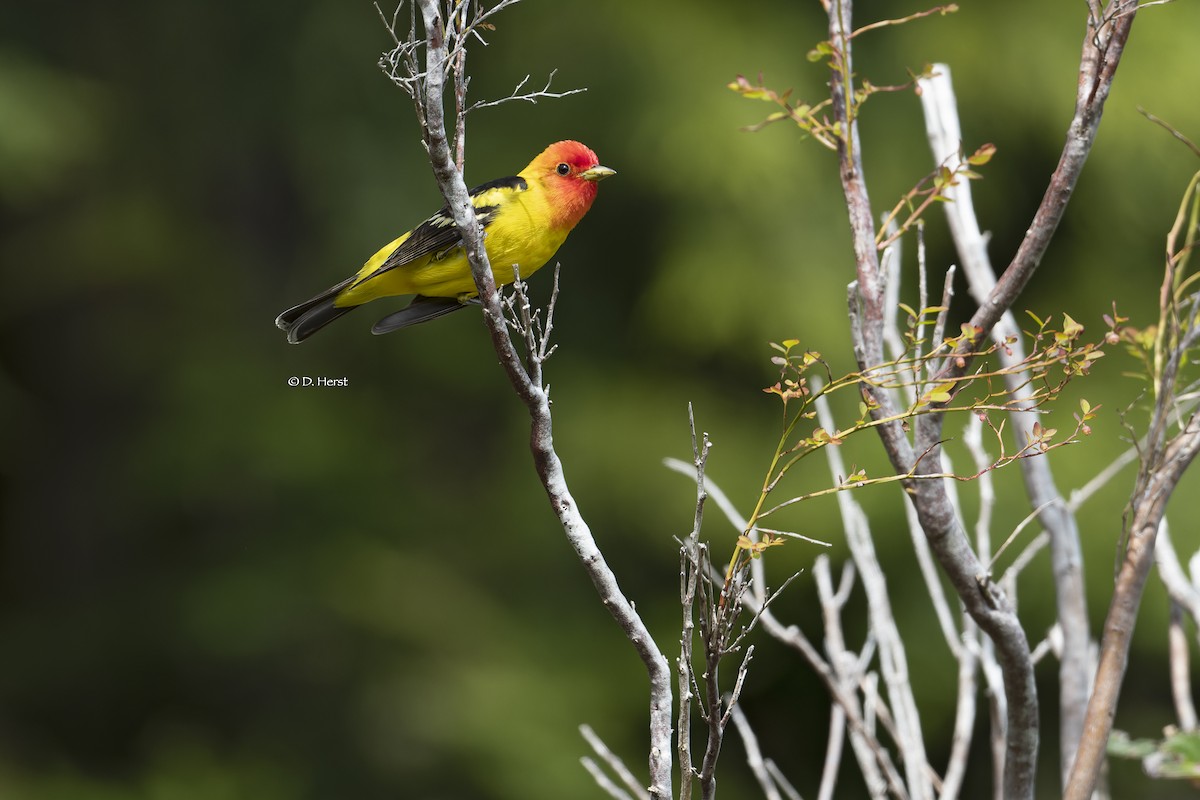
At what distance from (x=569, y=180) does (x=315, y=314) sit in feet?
1.84

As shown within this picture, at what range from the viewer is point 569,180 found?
8.27 feet

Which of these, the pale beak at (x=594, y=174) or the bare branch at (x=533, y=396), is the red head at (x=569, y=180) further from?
the bare branch at (x=533, y=396)

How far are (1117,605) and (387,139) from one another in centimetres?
510

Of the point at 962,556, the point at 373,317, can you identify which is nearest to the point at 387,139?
the point at 373,317

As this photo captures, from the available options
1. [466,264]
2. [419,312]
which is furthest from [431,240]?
[419,312]

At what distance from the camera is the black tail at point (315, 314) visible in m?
2.38

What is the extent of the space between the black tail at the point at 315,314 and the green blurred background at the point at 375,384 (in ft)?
9.02

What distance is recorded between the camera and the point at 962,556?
158 cm

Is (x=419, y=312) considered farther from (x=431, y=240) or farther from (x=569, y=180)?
(x=569, y=180)

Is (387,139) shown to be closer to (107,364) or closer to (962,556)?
(107,364)

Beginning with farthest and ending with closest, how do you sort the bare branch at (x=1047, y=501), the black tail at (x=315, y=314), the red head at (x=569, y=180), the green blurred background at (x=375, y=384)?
the green blurred background at (x=375, y=384), the red head at (x=569, y=180), the black tail at (x=315, y=314), the bare branch at (x=1047, y=501)

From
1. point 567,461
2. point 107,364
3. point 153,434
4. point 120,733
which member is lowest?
point 120,733

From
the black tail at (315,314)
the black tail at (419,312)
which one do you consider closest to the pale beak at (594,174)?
the black tail at (419,312)

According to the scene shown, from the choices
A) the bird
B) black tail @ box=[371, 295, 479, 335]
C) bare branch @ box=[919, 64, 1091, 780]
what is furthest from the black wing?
bare branch @ box=[919, 64, 1091, 780]
